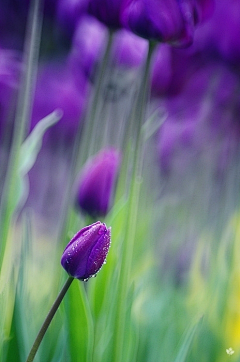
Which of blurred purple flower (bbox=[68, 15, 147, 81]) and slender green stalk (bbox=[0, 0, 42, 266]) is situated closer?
slender green stalk (bbox=[0, 0, 42, 266])

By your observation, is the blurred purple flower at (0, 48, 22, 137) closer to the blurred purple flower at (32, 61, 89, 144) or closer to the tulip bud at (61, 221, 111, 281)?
the blurred purple flower at (32, 61, 89, 144)

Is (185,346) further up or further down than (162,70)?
further down

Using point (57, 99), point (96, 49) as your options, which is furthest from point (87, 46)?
point (57, 99)

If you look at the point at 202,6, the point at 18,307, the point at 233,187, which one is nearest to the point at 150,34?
the point at 202,6

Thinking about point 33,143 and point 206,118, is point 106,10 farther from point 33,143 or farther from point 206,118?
point 206,118

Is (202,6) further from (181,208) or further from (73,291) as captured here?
(181,208)

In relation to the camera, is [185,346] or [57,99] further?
[57,99]

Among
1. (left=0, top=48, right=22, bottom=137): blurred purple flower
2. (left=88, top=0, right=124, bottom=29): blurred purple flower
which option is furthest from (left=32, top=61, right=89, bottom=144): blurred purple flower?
(left=88, top=0, right=124, bottom=29): blurred purple flower
